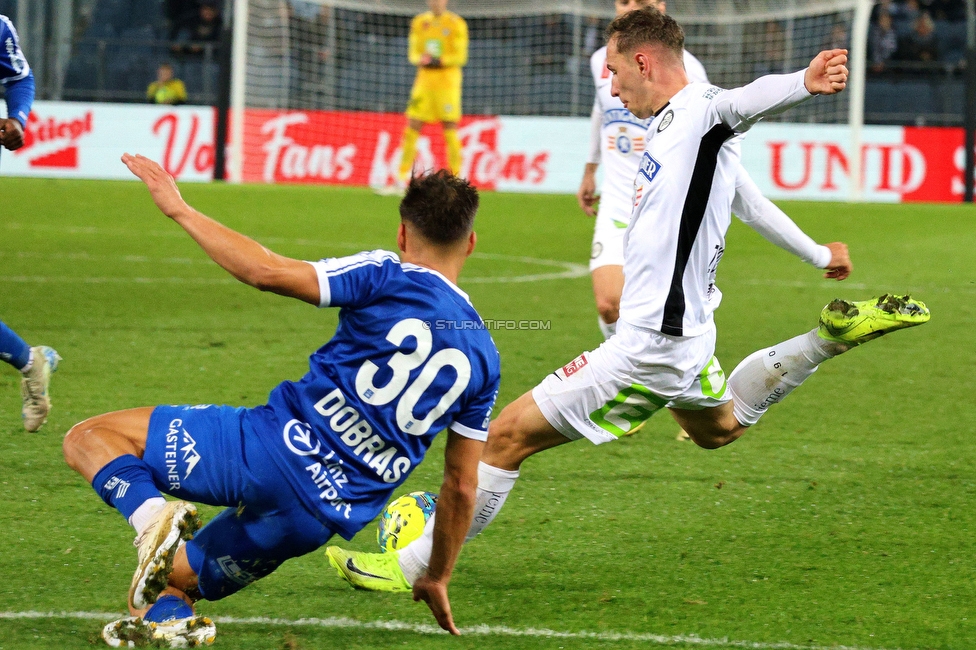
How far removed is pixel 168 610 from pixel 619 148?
3.82 m

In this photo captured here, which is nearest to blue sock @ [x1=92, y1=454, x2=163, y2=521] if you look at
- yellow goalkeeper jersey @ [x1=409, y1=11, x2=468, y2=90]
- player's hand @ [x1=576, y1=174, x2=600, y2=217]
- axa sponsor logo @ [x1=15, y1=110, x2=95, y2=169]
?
player's hand @ [x1=576, y1=174, x2=600, y2=217]

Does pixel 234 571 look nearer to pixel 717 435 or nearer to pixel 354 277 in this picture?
pixel 354 277

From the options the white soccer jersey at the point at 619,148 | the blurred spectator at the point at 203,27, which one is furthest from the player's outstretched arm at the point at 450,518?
the blurred spectator at the point at 203,27

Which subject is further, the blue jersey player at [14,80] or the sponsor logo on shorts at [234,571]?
the blue jersey player at [14,80]

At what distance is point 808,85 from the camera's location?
3.69 m

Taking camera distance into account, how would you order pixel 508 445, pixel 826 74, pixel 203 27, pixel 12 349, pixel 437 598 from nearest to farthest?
1. pixel 437 598
2. pixel 826 74
3. pixel 508 445
4. pixel 12 349
5. pixel 203 27

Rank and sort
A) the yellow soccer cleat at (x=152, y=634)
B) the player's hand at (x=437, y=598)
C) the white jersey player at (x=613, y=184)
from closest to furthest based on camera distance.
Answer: the yellow soccer cleat at (x=152, y=634)
the player's hand at (x=437, y=598)
the white jersey player at (x=613, y=184)

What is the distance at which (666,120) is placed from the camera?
13.3 ft

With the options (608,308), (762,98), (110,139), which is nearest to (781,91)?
(762,98)

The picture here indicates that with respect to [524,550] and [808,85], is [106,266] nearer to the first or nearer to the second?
[524,550]

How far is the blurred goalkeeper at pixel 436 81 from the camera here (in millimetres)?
16516

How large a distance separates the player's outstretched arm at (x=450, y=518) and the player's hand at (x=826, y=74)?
1.41m

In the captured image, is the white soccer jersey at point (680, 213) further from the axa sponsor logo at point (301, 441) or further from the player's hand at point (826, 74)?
the axa sponsor logo at point (301, 441)

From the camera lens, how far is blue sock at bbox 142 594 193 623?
3.28 m
